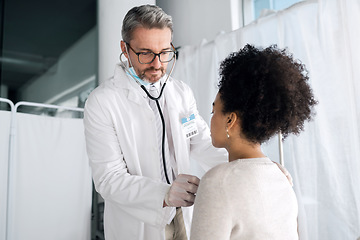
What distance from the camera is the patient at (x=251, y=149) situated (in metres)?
0.72

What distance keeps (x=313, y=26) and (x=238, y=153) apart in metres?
1.29

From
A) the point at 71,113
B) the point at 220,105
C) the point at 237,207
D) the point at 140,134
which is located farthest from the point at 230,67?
the point at 71,113

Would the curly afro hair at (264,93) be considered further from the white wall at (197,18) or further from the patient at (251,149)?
the white wall at (197,18)

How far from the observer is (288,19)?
1924mm

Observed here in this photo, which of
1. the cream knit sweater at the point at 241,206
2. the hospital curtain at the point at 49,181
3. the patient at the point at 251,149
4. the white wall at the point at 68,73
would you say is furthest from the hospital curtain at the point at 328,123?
A: the white wall at the point at 68,73

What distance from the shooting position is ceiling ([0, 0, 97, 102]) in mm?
2604

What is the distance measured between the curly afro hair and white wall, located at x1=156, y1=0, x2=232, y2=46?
1.68 metres

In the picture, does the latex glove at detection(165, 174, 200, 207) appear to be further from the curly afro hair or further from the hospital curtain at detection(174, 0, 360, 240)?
the hospital curtain at detection(174, 0, 360, 240)

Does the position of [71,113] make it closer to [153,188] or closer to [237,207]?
[153,188]

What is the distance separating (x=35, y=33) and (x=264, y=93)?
8.40 ft

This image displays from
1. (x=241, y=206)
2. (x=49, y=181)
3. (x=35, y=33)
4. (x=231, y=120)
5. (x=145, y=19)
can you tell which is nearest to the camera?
(x=241, y=206)

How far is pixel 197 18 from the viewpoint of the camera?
288 cm

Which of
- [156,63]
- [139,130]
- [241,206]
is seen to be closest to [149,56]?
[156,63]

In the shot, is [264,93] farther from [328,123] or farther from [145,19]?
[328,123]
